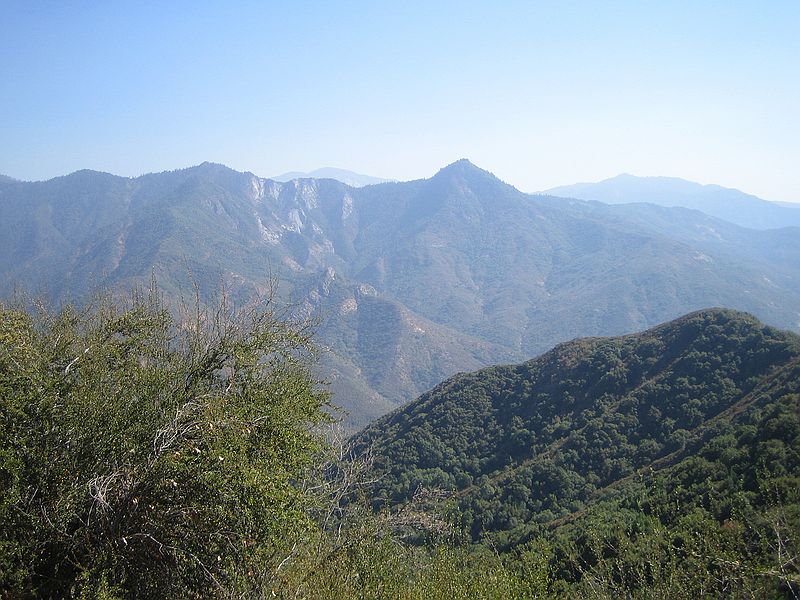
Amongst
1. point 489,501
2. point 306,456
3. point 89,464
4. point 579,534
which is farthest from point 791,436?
point 89,464

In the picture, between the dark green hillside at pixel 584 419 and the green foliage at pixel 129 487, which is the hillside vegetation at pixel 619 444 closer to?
the dark green hillside at pixel 584 419

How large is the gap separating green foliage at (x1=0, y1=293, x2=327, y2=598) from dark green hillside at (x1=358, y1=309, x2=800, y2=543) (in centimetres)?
2177

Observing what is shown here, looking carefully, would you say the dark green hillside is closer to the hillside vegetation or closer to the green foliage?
the hillside vegetation

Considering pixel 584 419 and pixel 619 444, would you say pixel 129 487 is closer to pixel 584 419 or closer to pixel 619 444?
pixel 619 444

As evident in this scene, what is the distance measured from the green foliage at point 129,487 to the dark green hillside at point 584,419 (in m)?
21.8

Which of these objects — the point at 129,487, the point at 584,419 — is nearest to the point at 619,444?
the point at 584,419

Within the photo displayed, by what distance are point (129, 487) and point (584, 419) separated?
145ft

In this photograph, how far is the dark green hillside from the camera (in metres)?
34.8

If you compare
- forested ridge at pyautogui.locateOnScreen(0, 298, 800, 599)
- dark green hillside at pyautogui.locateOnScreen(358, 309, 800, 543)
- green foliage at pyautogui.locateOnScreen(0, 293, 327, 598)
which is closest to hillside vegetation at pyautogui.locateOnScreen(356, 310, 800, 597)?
dark green hillside at pyautogui.locateOnScreen(358, 309, 800, 543)

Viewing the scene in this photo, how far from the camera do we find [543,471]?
127 feet

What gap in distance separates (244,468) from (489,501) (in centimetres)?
3196

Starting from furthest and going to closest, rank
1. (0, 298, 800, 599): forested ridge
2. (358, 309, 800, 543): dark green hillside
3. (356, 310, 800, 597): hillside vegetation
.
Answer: (358, 309, 800, 543): dark green hillside → (356, 310, 800, 597): hillside vegetation → (0, 298, 800, 599): forested ridge

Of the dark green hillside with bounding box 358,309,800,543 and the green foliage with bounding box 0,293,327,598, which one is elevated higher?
the green foliage with bounding box 0,293,327,598

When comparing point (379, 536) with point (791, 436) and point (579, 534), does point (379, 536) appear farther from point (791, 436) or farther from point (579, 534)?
point (791, 436)
